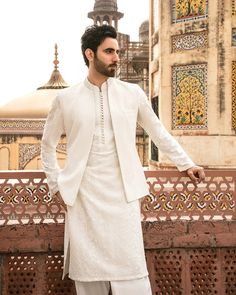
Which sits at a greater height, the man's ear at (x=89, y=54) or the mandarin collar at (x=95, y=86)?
the man's ear at (x=89, y=54)

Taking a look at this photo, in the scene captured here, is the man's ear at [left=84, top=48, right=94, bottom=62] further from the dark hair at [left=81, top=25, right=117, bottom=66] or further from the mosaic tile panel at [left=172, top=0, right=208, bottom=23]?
the mosaic tile panel at [left=172, top=0, right=208, bottom=23]

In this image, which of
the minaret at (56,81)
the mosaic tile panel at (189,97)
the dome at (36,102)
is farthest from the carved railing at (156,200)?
the minaret at (56,81)

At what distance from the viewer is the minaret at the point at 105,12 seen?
2580 centimetres

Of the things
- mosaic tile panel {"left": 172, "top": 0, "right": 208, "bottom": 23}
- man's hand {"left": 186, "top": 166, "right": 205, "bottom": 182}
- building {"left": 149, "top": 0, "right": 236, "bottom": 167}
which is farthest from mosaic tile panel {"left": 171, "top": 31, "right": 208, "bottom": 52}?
man's hand {"left": 186, "top": 166, "right": 205, "bottom": 182}

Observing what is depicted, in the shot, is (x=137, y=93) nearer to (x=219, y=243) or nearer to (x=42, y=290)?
(x=219, y=243)

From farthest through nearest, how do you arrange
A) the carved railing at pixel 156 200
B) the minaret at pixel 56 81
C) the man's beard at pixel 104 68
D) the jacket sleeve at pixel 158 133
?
the minaret at pixel 56 81 → the carved railing at pixel 156 200 → the jacket sleeve at pixel 158 133 → the man's beard at pixel 104 68

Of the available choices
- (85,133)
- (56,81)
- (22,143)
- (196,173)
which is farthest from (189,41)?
(56,81)

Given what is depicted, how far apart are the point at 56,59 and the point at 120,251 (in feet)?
63.5

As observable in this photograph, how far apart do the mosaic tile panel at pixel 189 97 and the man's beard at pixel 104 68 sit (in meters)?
5.19

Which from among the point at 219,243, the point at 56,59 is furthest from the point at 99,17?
the point at 219,243

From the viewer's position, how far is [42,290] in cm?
329

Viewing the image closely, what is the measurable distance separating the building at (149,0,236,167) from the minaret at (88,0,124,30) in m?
18.4

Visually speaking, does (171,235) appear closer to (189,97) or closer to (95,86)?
A: (95,86)

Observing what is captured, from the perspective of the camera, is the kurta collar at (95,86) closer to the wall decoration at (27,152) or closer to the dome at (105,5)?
the wall decoration at (27,152)
